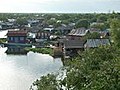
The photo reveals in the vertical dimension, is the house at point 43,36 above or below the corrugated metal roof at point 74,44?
below

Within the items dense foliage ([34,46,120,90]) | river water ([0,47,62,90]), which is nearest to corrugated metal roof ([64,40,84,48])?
river water ([0,47,62,90])

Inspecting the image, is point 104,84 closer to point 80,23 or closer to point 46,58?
point 46,58

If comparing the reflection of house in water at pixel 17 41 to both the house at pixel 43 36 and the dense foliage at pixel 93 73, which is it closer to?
the house at pixel 43 36

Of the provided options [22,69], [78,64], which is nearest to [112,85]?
[78,64]

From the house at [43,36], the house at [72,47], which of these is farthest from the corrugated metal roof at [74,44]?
the house at [43,36]

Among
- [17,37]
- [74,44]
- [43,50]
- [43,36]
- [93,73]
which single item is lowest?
[43,50]

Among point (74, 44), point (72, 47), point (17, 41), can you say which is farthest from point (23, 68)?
point (17, 41)

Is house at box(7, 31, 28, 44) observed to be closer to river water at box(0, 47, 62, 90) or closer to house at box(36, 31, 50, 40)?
house at box(36, 31, 50, 40)

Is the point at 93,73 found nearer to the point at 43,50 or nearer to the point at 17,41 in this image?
the point at 43,50
